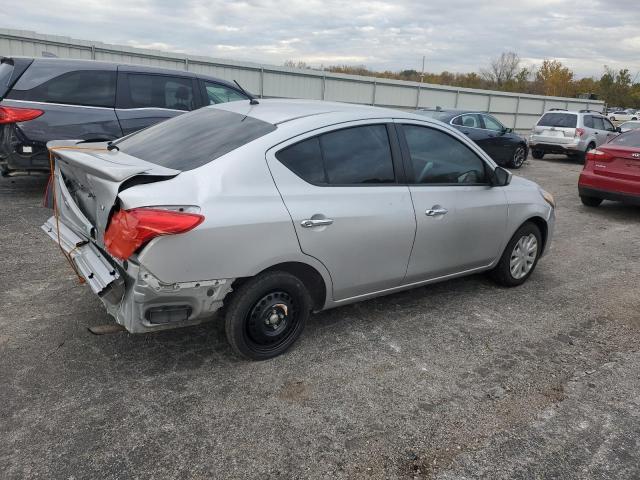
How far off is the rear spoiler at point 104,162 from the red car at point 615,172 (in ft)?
24.6

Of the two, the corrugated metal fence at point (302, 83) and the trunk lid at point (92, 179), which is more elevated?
the corrugated metal fence at point (302, 83)

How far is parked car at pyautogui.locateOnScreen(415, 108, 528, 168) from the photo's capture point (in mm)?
12297

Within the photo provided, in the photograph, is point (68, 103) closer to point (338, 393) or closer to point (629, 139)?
point (338, 393)

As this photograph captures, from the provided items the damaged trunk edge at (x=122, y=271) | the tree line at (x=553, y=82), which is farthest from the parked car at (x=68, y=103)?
the tree line at (x=553, y=82)

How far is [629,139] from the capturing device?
328 inches

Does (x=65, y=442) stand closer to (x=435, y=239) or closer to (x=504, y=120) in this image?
(x=435, y=239)

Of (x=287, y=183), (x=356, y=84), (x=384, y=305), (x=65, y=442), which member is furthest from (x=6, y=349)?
(x=356, y=84)

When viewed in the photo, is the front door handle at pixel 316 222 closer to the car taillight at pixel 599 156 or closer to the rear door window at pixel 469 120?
the car taillight at pixel 599 156

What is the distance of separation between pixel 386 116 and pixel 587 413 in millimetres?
2360

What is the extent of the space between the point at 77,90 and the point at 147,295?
4944 mm

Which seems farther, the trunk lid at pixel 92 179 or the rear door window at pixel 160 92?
the rear door window at pixel 160 92

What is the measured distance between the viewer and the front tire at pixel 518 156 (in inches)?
547

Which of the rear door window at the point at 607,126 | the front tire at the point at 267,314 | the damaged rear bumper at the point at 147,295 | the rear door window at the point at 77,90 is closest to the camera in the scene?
the damaged rear bumper at the point at 147,295

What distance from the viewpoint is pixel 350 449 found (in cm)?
257
